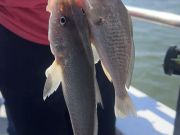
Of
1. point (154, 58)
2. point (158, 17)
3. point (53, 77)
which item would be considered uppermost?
point (53, 77)

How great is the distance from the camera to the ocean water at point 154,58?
243 inches

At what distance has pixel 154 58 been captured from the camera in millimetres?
7883

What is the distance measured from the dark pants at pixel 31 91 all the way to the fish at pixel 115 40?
593mm

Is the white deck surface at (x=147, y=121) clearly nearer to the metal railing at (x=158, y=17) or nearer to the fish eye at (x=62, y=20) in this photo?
the metal railing at (x=158, y=17)

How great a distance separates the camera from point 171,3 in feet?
38.8

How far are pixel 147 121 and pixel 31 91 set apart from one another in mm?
1173

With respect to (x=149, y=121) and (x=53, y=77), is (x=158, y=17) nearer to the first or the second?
(x=149, y=121)

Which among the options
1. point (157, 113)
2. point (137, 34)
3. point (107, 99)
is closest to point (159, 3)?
point (137, 34)

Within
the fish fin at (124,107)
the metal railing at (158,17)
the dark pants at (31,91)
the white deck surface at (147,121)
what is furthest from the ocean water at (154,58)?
the fish fin at (124,107)

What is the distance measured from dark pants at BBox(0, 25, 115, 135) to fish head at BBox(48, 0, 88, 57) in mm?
565

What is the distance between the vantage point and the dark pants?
159 centimetres

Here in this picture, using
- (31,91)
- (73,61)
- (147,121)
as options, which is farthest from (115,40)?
(147,121)

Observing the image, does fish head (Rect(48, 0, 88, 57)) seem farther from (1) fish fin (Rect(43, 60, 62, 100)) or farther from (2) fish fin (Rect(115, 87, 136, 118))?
(2) fish fin (Rect(115, 87, 136, 118))

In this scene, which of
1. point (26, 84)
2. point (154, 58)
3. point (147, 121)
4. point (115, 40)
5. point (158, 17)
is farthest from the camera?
point (154, 58)
